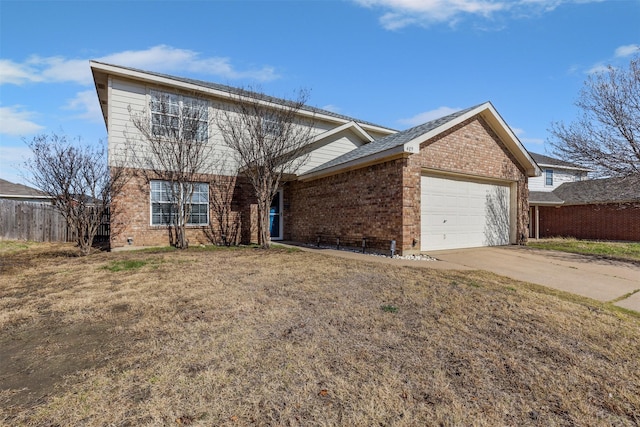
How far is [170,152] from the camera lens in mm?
11211

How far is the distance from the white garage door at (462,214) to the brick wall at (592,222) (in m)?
9.11

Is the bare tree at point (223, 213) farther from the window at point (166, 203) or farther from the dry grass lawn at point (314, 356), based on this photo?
the dry grass lawn at point (314, 356)

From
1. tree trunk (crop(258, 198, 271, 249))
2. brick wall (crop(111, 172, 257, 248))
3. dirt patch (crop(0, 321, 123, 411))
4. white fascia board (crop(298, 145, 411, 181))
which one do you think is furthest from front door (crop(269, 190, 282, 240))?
dirt patch (crop(0, 321, 123, 411))

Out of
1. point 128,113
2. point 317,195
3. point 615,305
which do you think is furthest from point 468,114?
point 128,113

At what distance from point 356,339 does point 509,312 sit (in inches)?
90.8

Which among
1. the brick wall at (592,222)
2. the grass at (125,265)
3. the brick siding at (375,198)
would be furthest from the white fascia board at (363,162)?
the brick wall at (592,222)

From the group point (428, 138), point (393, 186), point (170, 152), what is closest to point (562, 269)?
point (393, 186)

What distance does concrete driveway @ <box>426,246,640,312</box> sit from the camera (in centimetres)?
577

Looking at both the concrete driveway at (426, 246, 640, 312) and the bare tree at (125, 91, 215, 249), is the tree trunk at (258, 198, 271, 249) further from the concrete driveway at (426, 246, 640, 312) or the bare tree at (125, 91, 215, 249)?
the concrete driveway at (426, 246, 640, 312)

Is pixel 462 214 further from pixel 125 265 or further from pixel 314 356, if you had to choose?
pixel 125 265

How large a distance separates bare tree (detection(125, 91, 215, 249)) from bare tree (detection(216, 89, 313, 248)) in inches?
50.1

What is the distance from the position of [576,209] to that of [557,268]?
630 inches

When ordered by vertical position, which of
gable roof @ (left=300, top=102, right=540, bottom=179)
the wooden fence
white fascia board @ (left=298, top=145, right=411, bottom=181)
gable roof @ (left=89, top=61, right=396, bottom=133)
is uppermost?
gable roof @ (left=89, top=61, right=396, bottom=133)

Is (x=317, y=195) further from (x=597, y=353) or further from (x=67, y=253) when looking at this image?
(x=597, y=353)
